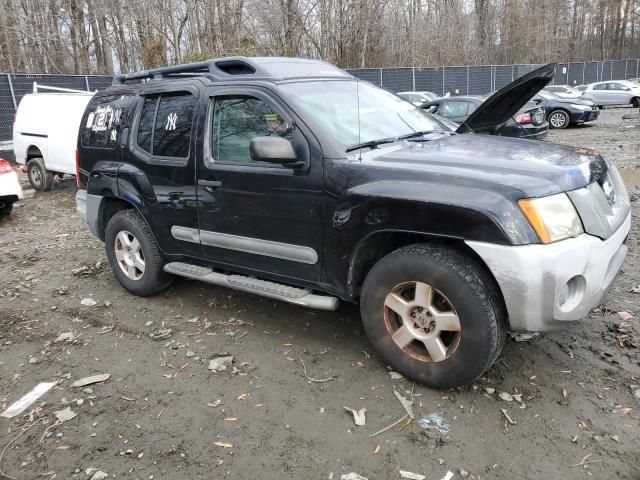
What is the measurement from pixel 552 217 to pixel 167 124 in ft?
9.86

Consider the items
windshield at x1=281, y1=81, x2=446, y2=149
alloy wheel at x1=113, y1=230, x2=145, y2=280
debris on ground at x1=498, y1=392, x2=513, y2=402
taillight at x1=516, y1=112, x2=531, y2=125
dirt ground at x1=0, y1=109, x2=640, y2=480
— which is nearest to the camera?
dirt ground at x1=0, y1=109, x2=640, y2=480

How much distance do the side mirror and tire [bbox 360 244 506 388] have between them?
35.8 inches

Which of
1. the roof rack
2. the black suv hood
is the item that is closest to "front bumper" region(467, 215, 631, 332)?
the black suv hood

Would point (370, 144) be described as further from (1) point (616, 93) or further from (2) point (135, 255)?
(1) point (616, 93)

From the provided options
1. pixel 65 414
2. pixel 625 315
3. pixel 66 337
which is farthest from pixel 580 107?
pixel 65 414

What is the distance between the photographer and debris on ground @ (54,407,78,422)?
126 inches

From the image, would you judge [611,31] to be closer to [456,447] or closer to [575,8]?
[575,8]

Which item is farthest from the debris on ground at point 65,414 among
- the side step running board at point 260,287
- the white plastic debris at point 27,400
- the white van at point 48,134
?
the white van at point 48,134

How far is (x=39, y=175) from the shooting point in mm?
10820

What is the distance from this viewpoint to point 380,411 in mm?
3094

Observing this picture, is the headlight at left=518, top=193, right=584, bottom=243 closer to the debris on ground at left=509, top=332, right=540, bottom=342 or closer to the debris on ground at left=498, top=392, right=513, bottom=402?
the debris on ground at left=509, top=332, right=540, bottom=342

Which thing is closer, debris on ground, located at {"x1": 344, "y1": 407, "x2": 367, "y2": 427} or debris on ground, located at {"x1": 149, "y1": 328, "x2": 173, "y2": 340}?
debris on ground, located at {"x1": 344, "y1": 407, "x2": 367, "y2": 427}

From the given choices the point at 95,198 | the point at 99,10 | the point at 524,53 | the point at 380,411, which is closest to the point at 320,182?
the point at 380,411

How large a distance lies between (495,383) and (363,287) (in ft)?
3.26
